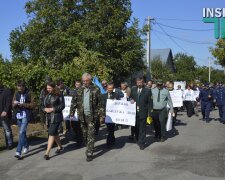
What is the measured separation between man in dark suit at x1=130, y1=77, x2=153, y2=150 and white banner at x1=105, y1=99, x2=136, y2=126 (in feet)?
0.51

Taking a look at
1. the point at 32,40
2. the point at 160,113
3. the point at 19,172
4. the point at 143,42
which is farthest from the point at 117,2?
the point at 19,172

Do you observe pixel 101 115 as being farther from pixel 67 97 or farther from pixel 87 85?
pixel 67 97

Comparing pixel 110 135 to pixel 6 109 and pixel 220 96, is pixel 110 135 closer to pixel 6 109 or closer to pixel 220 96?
pixel 6 109

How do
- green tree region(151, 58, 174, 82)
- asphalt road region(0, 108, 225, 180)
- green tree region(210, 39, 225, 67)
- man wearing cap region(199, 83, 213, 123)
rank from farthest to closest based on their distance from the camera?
green tree region(151, 58, 174, 82), green tree region(210, 39, 225, 67), man wearing cap region(199, 83, 213, 123), asphalt road region(0, 108, 225, 180)

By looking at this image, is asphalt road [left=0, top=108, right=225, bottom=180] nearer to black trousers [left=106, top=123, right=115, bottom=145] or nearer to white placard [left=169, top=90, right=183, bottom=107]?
black trousers [left=106, top=123, right=115, bottom=145]

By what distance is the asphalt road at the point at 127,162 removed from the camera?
7.44 meters

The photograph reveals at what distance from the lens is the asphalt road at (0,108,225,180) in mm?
7438

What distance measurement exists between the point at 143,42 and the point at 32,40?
818cm

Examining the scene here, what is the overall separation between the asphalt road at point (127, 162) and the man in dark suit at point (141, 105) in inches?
14.2

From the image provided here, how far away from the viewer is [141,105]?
10.3 m

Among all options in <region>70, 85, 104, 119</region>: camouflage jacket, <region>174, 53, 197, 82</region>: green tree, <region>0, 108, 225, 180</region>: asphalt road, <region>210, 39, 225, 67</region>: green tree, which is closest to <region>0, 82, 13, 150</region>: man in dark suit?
<region>0, 108, 225, 180</region>: asphalt road

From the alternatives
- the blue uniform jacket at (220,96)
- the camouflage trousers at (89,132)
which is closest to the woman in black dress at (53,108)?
the camouflage trousers at (89,132)

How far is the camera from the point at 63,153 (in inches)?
377

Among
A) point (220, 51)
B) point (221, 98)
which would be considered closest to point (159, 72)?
point (220, 51)
